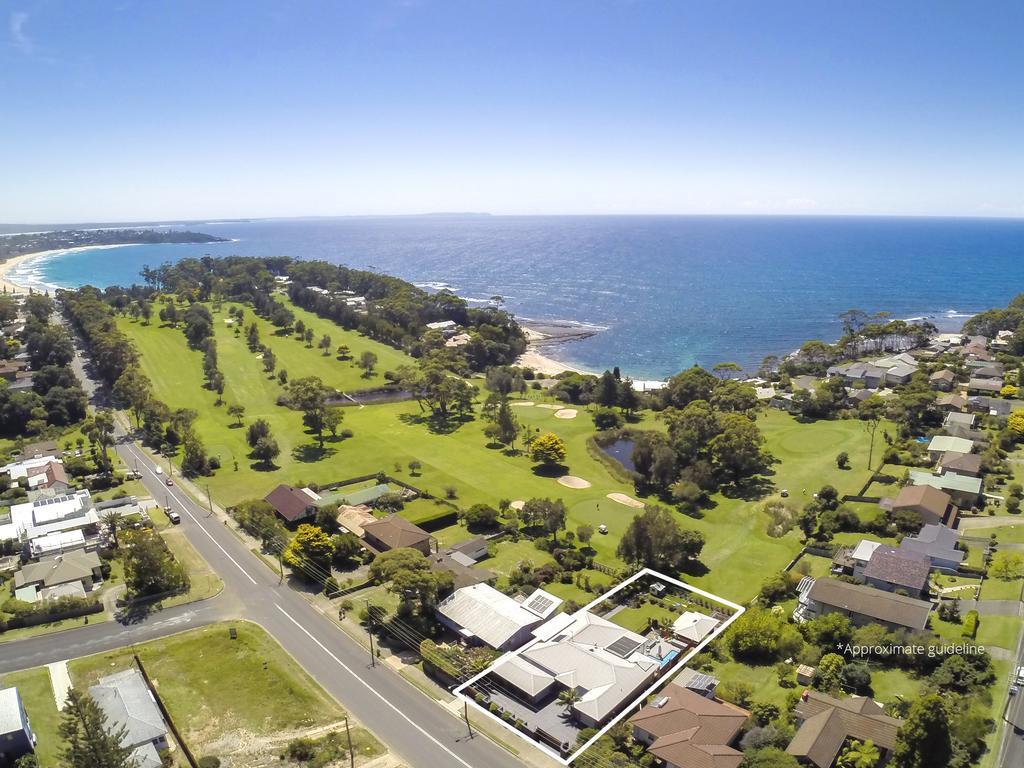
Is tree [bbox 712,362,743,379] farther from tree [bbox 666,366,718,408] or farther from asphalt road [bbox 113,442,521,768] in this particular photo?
asphalt road [bbox 113,442,521,768]

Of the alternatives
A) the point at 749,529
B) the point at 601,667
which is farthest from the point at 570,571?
the point at 749,529

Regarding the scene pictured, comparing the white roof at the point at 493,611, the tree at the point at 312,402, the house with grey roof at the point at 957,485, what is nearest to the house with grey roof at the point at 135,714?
the white roof at the point at 493,611

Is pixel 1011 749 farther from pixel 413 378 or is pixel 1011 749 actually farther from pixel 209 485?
pixel 413 378

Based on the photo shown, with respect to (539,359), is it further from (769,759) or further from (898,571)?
(769,759)

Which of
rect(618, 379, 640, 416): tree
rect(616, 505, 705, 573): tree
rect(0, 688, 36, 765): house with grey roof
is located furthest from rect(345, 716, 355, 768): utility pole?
rect(618, 379, 640, 416): tree

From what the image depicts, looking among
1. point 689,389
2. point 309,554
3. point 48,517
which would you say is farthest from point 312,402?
point 689,389

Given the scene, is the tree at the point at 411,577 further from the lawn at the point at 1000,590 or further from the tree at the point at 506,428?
the lawn at the point at 1000,590
